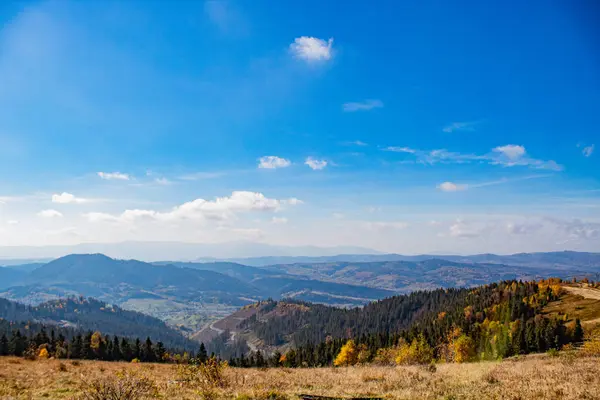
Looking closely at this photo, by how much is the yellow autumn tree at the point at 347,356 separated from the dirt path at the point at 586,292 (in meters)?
84.4

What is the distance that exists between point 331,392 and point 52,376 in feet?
75.1

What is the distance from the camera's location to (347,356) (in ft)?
428

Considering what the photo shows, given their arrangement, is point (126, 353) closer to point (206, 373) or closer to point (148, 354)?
point (148, 354)

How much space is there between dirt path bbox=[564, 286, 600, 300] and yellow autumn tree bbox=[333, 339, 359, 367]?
84384mm

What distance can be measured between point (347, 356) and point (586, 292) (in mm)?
94605

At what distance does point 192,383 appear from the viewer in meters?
22.6

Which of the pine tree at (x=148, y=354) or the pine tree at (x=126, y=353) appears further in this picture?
the pine tree at (x=148, y=354)

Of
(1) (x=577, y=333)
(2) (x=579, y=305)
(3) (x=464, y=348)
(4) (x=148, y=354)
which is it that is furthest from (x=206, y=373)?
(2) (x=579, y=305)

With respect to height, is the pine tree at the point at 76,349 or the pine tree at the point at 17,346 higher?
the pine tree at the point at 76,349

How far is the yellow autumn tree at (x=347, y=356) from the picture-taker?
417 ft

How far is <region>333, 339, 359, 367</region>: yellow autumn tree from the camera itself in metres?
127

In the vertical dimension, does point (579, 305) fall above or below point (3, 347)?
above

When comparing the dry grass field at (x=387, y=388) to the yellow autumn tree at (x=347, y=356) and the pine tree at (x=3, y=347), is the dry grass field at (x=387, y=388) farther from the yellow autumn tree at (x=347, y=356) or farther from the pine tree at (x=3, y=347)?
the yellow autumn tree at (x=347, y=356)

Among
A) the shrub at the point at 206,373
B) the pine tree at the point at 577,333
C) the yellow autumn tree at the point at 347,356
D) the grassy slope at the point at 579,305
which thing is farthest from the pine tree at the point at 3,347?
the grassy slope at the point at 579,305
